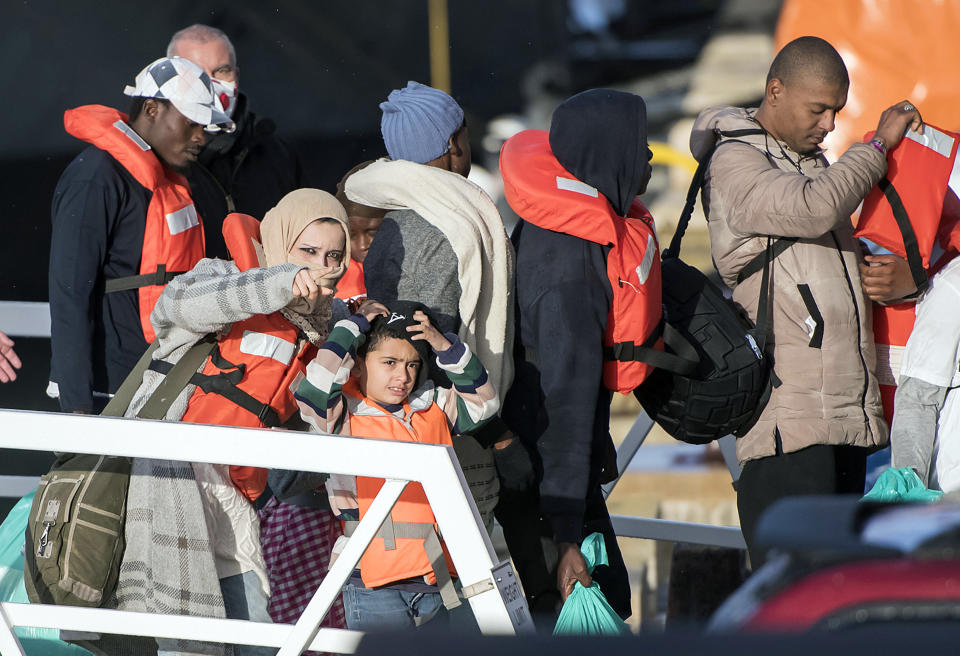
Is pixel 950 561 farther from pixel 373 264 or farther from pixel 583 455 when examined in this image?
pixel 373 264

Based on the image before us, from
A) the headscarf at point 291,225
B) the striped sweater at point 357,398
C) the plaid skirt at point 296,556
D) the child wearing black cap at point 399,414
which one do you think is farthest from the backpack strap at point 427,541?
the plaid skirt at point 296,556

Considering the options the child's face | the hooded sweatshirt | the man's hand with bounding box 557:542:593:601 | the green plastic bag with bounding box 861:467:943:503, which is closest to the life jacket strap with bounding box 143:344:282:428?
the child's face

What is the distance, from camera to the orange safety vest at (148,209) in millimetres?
3152

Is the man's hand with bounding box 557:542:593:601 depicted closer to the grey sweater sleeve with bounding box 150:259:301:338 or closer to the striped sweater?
the striped sweater

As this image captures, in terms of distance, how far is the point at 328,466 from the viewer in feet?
6.95

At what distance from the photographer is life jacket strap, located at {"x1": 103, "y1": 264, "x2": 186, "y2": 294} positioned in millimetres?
3131

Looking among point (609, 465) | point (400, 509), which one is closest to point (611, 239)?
point (609, 465)

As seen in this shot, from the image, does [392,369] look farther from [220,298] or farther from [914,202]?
[914,202]

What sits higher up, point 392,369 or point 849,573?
point 849,573

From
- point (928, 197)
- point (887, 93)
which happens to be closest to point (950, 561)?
point (928, 197)

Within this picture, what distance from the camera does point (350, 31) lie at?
7250 millimetres

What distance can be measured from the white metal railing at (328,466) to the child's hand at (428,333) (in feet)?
1.57

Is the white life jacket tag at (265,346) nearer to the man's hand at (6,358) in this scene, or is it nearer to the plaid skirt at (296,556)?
the plaid skirt at (296,556)

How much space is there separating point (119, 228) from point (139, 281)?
0.15 metres
